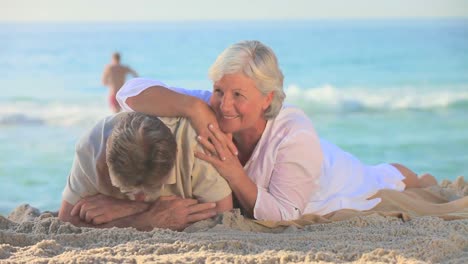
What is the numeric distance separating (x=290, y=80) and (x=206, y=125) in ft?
54.0

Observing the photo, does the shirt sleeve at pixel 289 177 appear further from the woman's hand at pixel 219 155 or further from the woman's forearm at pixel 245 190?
the woman's hand at pixel 219 155

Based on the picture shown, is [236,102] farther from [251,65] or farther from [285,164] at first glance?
[285,164]

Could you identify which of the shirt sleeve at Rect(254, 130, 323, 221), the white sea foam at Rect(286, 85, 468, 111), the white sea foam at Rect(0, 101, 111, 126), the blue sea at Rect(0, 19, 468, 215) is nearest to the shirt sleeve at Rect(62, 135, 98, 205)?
the shirt sleeve at Rect(254, 130, 323, 221)

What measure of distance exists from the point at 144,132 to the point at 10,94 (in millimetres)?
16574

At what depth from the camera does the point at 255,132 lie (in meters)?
4.00

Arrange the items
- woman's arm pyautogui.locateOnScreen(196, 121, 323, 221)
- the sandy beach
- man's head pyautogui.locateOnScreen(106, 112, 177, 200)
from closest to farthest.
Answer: the sandy beach, man's head pyautogui.locateOnScreen(106, 112, 177, 200), woman's arm pyautogui.locateOnScreen(196, 121, 323, 221)

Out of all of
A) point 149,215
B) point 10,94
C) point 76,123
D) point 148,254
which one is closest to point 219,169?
point 149,215

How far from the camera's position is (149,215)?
3.78m

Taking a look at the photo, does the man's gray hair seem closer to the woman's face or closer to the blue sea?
the woman's face

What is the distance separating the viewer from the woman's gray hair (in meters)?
3.71

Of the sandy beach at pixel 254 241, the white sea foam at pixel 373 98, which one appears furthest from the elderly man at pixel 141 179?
the white sea foam at pixel 373 98

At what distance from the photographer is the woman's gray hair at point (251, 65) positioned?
3.71m

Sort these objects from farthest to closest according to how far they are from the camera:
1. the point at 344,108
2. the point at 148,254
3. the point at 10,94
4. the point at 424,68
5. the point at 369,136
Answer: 1. the point at 424,68
2. the point at 10,94
3. the point at 344,108
4. the point at 369,136
5. the point at 148,254

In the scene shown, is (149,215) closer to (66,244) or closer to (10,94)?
(66,244)
